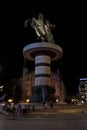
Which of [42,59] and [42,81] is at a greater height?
[42,59]

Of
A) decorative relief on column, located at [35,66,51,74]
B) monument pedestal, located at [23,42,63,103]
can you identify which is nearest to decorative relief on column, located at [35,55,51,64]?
monument pedestal, located at [23,42,63,103]

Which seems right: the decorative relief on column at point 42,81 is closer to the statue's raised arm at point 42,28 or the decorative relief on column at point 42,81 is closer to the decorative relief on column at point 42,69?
the decorative relief on column at point 42,69

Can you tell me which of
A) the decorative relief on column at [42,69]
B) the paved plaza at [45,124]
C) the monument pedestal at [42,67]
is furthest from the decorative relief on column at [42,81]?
the paved plaza at [45,124]

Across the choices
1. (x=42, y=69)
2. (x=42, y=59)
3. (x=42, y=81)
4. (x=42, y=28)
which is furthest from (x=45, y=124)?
(x=42, y=28)

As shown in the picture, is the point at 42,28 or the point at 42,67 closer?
the point at 42,67

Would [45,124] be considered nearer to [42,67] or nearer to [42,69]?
[42,69]

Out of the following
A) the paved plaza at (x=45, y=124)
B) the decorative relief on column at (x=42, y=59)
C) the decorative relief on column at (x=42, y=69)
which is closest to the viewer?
the paved plaza at (x=45, y=124)

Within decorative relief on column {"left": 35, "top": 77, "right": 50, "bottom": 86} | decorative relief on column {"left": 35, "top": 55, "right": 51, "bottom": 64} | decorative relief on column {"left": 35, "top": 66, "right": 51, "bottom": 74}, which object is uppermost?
decorative relief on column {"left": 35, "top": 55, "right": 51, "bottom": 64}

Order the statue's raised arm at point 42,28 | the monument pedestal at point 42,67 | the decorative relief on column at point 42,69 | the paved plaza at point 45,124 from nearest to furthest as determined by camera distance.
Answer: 1. the paved plaza at point 45,124
2. the monument pedestal at point 42,67
3. the decorative relief on column at point 42,69
4. the statue's raised arm at point 42,28

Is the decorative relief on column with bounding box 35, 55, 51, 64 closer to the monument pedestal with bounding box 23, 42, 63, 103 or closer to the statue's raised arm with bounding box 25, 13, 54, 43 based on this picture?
the monument pedestal with bounding box 23, 42, 63, 103

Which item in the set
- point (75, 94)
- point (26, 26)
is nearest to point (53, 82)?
point (75, 94)

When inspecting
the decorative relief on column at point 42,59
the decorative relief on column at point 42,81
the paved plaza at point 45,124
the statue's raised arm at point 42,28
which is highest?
the statue's raised arm at point 42,28

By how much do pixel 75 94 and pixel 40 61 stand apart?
67085 millimetres

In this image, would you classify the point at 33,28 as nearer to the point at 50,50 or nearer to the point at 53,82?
the point at 50,50
